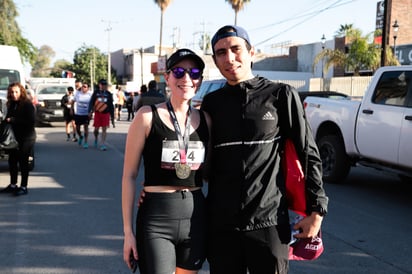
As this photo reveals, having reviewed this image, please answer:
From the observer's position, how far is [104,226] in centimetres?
553

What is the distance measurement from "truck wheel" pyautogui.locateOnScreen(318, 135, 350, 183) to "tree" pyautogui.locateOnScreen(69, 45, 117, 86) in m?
59.1

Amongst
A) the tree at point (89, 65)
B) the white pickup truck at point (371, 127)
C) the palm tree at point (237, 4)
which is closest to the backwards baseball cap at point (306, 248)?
the white pickup truck at point (371, 127)

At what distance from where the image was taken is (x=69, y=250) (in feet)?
15.5

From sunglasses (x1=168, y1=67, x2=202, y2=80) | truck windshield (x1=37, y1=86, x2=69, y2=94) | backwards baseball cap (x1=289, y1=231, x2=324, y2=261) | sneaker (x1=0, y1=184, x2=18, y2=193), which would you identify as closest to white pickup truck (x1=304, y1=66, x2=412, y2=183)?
backwards baseball cap (x1=289, y1=231, x2=324, y2=261)

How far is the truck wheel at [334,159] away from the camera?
798 centimetres

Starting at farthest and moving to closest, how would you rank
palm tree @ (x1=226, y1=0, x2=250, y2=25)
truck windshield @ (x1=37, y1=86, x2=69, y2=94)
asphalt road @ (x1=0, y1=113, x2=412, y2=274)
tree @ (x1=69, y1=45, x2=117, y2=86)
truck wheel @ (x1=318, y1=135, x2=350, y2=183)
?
tree @ (x1=69, y1=45, x2=117, y2=86) → palm tree @ (x1=226, y1=0, x2=250, y2=25) → truck windshield @ (x1=37, y1=86, x2=69, y2=94) → truck wheel @ (x1=318, y1=135, x2=350, y2=183) → asphalt road @ (x1=0, y1=113, x2=412, y2=274)

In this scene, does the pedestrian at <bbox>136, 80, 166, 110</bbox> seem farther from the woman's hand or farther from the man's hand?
the man's hand

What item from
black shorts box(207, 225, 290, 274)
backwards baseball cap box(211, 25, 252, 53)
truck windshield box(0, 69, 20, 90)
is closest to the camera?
black shorts box(207, 225, 290, 274)

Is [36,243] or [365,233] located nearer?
[36,243]

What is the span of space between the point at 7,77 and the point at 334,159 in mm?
10447

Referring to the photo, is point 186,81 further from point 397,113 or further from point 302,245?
point 397,113

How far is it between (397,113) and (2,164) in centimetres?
809

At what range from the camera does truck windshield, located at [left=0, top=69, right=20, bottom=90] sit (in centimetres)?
1386

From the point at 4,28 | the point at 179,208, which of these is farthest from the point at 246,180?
the point at 4,28
